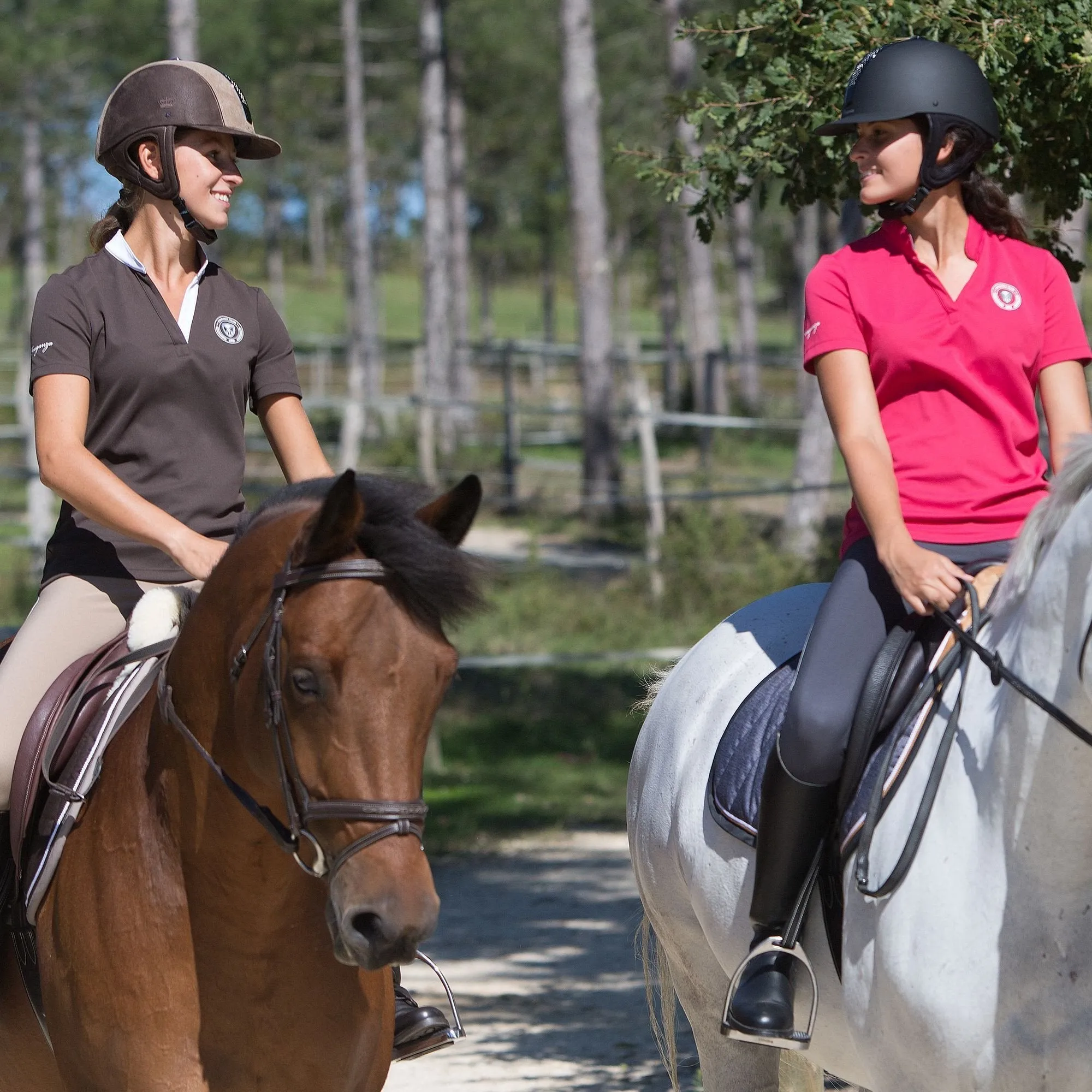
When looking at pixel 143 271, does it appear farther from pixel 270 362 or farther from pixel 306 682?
pixel 306 682

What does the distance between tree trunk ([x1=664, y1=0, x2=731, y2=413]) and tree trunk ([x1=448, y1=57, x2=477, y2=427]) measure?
416 cm

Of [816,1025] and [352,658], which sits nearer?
[352,658]

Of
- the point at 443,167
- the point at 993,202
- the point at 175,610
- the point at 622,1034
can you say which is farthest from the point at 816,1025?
the point at 443,167

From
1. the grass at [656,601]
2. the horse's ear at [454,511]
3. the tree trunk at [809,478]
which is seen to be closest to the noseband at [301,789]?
the horse's ear at [454,511]

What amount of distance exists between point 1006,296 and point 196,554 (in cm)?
174

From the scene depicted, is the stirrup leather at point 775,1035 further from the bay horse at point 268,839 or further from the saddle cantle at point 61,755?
the saddle cantle at point 61,755

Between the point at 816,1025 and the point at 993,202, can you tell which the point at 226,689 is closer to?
the point at 816,1025

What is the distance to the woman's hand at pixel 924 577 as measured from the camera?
2.95 m

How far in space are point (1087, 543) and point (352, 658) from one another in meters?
1.25

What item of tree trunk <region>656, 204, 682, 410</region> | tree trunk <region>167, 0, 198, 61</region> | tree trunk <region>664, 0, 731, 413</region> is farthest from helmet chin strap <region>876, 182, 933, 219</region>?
tree trunk <region>656, 204, 682, 410</region>

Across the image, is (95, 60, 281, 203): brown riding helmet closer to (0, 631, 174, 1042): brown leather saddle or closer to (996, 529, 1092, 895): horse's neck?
(0, 631, 174, 1042): brown leather saddle

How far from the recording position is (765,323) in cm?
6875

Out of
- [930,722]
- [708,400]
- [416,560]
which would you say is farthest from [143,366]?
[708,400]

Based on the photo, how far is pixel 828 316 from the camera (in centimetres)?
320
